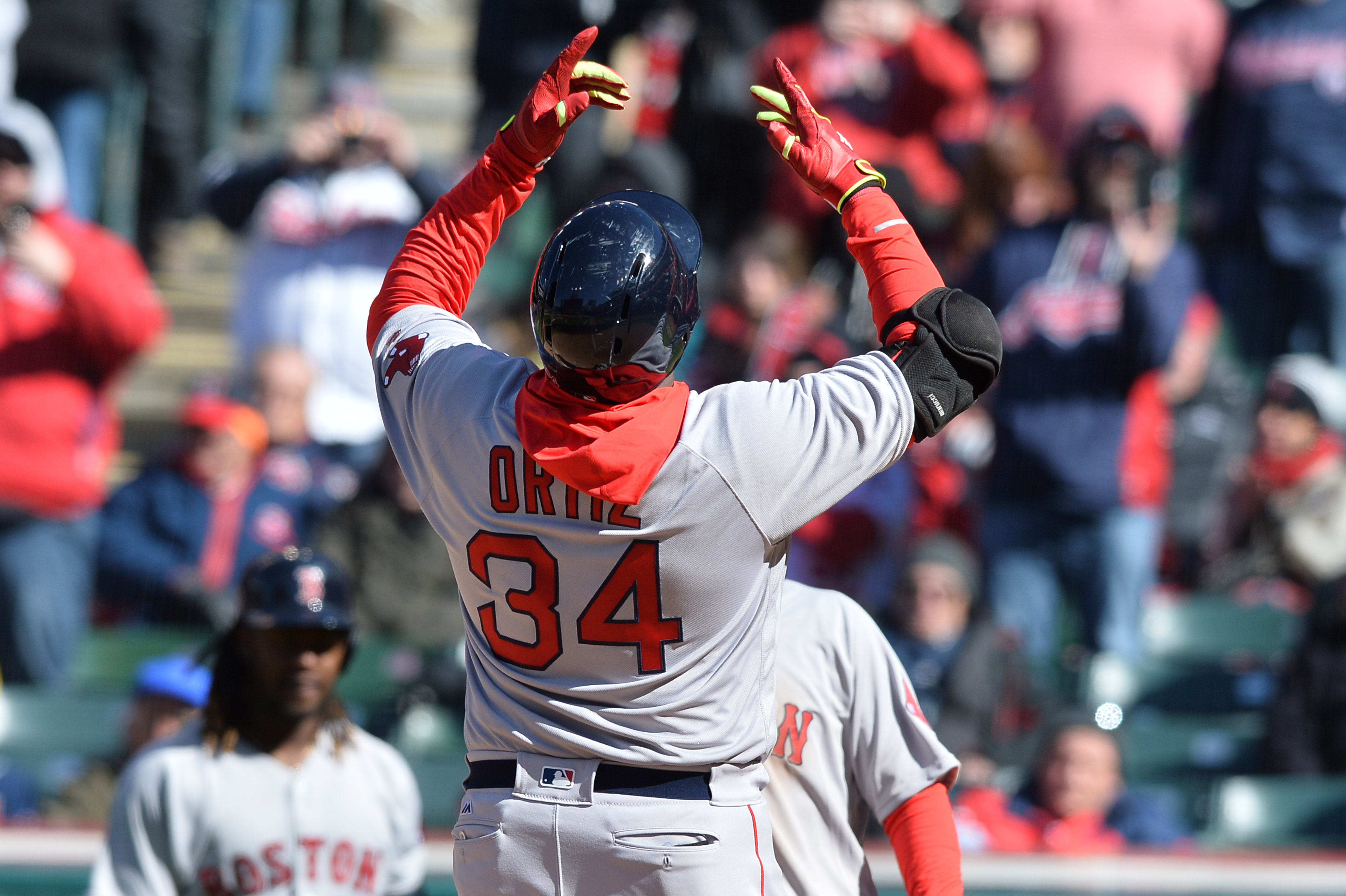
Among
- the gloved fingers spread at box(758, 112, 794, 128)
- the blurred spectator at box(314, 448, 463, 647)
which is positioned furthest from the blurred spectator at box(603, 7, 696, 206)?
the gloved fingers spread at box(758, 112, 794, 128)

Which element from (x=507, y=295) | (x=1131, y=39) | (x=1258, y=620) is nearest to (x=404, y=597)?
(x=507, y=295)

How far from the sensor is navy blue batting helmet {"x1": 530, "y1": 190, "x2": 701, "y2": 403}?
6.39 ft

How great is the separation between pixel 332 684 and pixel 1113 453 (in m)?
3.08

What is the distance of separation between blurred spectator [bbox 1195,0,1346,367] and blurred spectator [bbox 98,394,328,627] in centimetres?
384

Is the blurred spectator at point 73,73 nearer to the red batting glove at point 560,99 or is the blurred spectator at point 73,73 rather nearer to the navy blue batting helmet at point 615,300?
the red batting glove at point 560,99

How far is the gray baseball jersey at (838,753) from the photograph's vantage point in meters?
2.33

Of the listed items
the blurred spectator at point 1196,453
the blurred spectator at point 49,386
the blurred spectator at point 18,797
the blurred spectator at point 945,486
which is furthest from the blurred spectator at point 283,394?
the blurred spectator at point 1196,453

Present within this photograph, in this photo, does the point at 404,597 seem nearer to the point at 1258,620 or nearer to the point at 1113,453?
the point at 1113,453

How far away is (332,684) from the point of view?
10.4 ft

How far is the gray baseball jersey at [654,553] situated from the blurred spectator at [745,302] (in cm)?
329

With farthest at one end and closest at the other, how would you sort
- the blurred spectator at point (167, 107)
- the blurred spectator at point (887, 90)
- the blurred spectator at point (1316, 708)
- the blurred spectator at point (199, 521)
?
1. the blurred spectator at point (167, 107)
2. the blurred spectator at point (887, 90)
3. the blurred spectator at point (199, 521)
4. the blurred spectator at point (1316, 708)


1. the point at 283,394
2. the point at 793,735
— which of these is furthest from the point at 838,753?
the point at 283,394

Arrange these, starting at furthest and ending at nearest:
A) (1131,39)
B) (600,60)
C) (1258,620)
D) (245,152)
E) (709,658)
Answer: (245,152) → (600,60) → (1131,39) → (1258,620) → (709,658)

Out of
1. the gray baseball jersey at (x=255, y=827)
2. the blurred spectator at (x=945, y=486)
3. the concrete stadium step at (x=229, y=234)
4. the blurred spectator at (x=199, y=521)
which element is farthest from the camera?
the concrete stadium step at (x=229, y=234)
